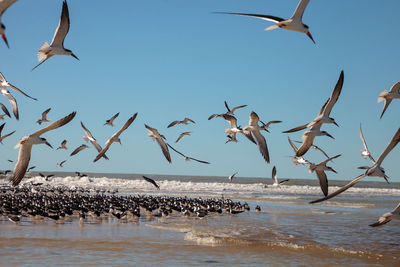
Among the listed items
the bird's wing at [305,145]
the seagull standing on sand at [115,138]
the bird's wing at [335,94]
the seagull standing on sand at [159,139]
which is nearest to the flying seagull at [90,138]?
the seagull standing on sand at [159,139]

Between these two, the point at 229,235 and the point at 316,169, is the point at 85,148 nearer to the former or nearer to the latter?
the point at 229,235

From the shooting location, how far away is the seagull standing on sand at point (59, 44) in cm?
1084

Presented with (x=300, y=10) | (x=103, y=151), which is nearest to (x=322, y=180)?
(x=300, y=10)

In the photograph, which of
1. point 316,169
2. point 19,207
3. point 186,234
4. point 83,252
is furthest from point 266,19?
point 19,207

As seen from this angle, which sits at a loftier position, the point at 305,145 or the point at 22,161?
the point at 305,145

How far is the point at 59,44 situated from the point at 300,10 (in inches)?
225

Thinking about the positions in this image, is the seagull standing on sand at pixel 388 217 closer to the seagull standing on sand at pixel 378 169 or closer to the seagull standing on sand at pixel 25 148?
the seagull standing on sand at pixel 378 169

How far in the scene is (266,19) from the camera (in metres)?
9.09

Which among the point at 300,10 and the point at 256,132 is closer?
the point at 300,10

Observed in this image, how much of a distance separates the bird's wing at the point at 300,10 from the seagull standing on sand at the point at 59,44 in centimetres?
518

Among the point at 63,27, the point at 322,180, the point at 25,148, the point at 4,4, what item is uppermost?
the point at 63,27

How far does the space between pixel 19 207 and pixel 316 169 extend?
12.7 meters

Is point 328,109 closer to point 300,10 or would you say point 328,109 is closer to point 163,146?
point 300,10

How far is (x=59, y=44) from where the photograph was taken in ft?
37.0
